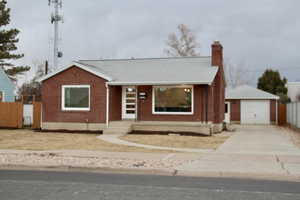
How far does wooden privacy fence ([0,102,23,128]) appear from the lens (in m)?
26.0

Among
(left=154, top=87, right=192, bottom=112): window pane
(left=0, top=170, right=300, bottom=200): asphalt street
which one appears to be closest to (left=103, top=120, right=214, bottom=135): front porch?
(left=154, top=87, right=192, bottom=112): window pane

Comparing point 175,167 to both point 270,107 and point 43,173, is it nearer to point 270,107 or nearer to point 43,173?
point 43,173

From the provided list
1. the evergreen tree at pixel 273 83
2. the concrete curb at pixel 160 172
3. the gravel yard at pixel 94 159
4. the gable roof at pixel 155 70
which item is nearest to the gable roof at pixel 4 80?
the gable roof at pixel 155 70

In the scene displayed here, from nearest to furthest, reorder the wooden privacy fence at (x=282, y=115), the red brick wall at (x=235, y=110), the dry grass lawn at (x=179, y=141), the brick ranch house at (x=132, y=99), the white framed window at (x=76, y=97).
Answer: the dry grass lawn at (x=179, y=141)
the brick ranch house at (x=132, y=99)
the white framed window at (x=76, y=97)
the wooden privacy fence at (x=282, y=115)
the red brick wall at (x=235, y=110)

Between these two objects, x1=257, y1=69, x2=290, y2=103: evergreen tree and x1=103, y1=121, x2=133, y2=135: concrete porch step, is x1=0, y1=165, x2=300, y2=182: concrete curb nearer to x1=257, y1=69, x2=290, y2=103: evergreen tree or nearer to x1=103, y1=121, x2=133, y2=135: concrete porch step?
x1=103, y1=121, x2=133, y2=135: concrete porch step

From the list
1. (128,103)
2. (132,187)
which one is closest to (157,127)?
(128,103)

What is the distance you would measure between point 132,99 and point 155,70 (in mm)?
2556

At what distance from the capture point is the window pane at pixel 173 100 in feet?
75.3

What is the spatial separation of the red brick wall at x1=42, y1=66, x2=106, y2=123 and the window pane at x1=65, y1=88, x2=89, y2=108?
1.23ft

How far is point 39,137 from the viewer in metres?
20.5

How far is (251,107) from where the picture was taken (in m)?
37.1

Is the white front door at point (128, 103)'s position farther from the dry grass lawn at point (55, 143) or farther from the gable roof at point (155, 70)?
the dry grass lawn at point (55, 143)

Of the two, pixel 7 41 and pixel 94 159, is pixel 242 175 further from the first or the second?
pixel 7 41

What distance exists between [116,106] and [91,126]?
201 cm
